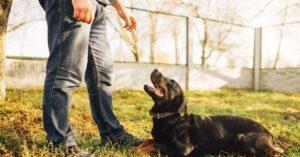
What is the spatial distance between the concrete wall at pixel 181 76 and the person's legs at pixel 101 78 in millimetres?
4652

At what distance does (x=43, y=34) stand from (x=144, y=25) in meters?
3.05

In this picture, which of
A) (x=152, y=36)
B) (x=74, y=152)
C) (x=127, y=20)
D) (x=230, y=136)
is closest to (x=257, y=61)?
(x=152, y=36)

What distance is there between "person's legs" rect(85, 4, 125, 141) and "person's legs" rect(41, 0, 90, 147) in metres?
0.43

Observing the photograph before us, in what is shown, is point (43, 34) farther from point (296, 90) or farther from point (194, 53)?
point (296, 90)

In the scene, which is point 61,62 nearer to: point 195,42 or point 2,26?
point 2,26

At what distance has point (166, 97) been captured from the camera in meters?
3.62

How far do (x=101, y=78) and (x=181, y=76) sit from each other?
774cm

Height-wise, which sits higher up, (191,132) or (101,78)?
(101,78)

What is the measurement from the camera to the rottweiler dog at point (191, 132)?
3.50m

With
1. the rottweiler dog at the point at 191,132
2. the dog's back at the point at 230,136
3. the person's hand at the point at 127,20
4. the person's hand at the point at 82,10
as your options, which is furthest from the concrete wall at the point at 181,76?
the person's hand at the point at 82,10

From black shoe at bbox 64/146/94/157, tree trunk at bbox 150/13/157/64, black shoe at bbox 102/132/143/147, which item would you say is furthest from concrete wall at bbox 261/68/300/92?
black shoe at bbox 64/146/94/157

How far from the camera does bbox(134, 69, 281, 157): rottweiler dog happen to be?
3504mm

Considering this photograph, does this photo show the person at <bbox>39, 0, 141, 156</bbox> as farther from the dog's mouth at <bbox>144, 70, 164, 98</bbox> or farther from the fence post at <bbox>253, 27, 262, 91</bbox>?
the fence post at <bbox>253, 27, 262, 91</bbox>

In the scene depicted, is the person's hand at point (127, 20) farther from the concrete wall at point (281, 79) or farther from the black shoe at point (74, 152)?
the concrete wall at point (281, 79)
